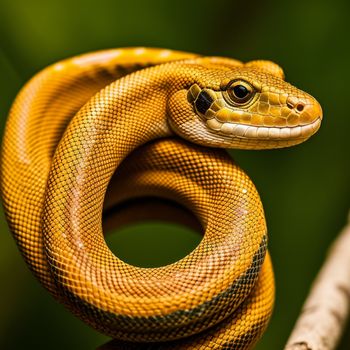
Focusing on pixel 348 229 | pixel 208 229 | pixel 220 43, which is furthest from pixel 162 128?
pixel 220 43

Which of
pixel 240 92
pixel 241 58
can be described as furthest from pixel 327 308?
Result: pixel 241 58

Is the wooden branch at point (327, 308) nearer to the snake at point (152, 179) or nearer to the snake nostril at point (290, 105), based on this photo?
the snake at point (152, 179)

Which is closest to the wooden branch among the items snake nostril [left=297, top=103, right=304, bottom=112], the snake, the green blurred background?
the snake

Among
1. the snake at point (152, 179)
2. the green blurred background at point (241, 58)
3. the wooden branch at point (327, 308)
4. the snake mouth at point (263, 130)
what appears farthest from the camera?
the green blurred background at point (241, 58)

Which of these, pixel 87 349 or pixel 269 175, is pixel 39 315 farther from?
pixel 269 175

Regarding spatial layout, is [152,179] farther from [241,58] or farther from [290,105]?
[241,58]

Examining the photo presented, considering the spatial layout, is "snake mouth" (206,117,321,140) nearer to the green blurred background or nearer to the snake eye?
the snake eye

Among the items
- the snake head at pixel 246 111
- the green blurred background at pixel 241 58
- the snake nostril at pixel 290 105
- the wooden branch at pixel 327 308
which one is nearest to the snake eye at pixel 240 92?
the snake head at pixel 246 111
